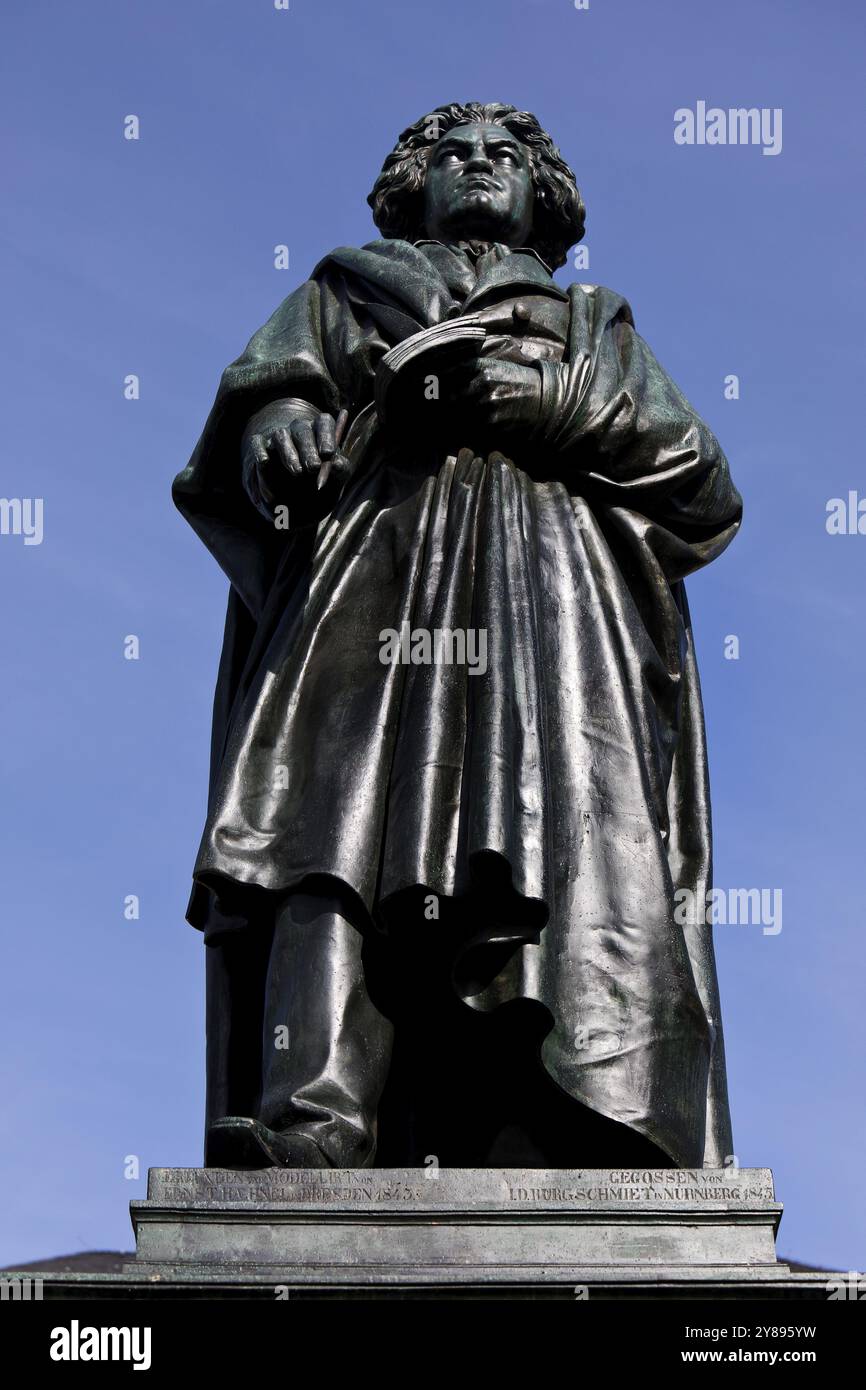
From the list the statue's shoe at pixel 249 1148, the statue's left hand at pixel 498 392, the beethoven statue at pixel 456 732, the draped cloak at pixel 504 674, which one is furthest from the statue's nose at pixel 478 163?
the statue's shoe at pixel 249 1148

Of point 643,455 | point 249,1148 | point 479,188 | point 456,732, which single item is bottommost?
point 249,1148

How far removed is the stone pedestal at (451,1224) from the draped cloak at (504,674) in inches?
31.0

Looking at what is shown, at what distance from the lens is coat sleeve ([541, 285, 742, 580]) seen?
37.6 ft

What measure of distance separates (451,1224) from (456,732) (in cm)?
228

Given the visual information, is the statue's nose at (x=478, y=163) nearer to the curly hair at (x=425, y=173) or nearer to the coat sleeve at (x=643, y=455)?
the curly hair at (x=425, y=173)

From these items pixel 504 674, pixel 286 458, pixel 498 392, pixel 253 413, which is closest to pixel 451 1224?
pixel 504 674

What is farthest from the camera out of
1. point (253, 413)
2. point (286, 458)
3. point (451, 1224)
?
point (253, 413)

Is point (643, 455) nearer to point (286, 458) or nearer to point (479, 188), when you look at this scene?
point (286, 458)

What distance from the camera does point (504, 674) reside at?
34.6 ft

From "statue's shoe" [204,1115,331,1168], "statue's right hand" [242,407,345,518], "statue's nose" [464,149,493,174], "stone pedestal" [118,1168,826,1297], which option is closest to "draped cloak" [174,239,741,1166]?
"statue's right hand" [242,407,345,518]

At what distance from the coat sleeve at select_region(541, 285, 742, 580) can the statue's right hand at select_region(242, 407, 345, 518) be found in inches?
39.5

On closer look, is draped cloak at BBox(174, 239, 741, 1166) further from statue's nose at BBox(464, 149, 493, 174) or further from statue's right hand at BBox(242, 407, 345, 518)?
statue's nose at BBox(464, 149, 493, 174)

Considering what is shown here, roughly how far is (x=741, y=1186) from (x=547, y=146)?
602 cm

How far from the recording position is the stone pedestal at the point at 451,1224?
8.82 metres
